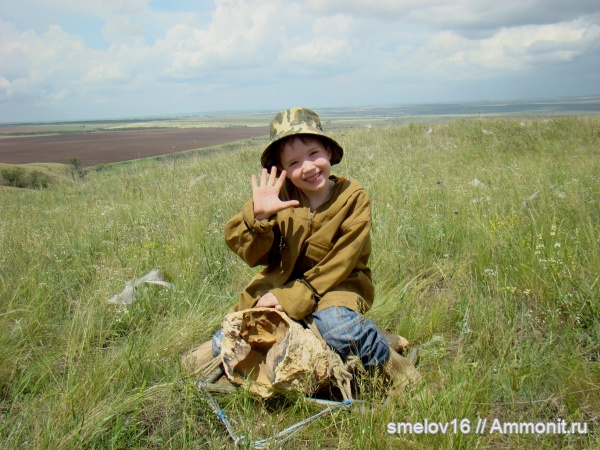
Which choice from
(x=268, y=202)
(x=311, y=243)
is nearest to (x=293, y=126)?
(x=268, y=202)

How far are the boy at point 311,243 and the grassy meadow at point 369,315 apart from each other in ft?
1.12

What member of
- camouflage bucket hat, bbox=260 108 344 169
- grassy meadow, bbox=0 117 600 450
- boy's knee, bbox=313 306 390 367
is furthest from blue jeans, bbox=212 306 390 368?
camouflage bucket hat, bbox=260 108 344 169

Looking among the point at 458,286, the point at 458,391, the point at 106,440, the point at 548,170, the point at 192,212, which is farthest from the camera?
the point at 548,170

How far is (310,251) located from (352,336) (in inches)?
20.6

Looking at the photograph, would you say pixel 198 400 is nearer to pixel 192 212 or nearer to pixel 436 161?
pixel 192 212

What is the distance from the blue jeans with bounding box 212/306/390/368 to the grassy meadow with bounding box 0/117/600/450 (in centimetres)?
21

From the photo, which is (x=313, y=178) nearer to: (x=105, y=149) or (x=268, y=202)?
(x=268, y=202)

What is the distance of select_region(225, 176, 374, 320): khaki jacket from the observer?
2293 mm

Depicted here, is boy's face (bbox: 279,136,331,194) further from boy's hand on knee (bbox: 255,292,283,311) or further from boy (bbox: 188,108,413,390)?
boy's hand on knee (bbox: 255,292,283,311)

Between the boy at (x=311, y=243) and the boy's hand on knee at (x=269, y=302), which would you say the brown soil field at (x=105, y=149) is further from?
the boy's hand on knee at (x=269, y=302)

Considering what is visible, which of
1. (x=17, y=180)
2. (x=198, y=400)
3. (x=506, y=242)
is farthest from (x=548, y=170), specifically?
(x=17, y=180)

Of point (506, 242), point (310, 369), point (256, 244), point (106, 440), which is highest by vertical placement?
point (256, 244)

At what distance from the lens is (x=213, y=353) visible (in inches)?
102

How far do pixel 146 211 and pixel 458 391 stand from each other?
4.55m
